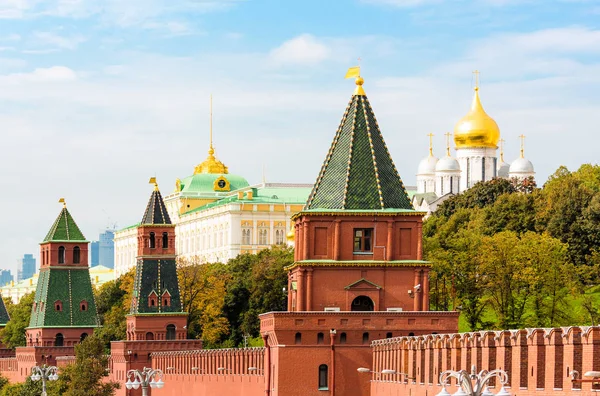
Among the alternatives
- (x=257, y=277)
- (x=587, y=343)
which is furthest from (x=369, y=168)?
(x=257, y=277)

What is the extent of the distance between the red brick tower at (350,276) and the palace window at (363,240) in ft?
0.13

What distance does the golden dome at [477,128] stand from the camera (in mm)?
184250

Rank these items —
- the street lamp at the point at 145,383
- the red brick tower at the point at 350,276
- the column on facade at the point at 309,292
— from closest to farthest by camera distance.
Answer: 1. the street lamp at the point at 145,383
2. the red brick tower at the point at 350,276
3. the column on facade at the point at 309,292

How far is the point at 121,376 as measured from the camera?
121m

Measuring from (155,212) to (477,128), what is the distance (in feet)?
214

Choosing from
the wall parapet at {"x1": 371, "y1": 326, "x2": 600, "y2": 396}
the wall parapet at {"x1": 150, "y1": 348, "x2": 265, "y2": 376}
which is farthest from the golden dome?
the wall parapet at {"x1": 371, "y1": 326, "x2": 600, "y2": 396}

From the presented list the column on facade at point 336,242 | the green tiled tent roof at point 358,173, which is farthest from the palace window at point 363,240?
the green tiled tent roof at point 358,173

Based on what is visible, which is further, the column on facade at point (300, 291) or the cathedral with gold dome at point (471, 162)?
the cathedral with gold dome at point (471, 162)

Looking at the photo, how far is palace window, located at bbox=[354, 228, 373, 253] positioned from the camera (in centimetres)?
7906

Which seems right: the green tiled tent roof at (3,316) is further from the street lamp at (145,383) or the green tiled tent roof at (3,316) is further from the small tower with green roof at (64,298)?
the street lamp at (145,383)

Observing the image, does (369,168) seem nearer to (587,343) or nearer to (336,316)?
(336,316)

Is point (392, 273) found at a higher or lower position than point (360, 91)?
lower

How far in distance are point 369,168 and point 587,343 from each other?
31.4 metres

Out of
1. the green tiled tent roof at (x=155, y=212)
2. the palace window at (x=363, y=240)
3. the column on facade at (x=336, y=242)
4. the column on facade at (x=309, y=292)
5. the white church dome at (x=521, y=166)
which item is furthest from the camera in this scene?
the white church dome at (x=521, y=166)
